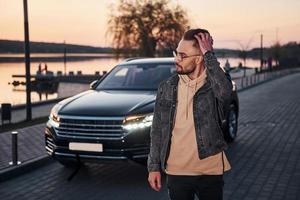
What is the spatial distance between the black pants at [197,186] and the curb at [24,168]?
15.0 ft

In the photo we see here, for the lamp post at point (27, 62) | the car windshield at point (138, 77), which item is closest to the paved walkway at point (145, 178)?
the car windshield at point (138, 77)

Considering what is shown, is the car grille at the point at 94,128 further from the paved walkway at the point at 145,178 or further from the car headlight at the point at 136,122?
the paved walkway at the point at 145,178

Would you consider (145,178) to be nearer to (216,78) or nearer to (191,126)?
(191,126)

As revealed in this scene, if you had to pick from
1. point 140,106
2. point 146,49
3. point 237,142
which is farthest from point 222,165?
point 146,49

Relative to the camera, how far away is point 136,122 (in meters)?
6.54

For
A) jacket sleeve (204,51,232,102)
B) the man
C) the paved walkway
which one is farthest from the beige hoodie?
the paved walkway

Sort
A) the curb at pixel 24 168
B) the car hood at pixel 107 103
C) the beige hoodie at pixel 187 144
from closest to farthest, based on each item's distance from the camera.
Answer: the beige hoodie at pixel 187 144 < the car hood at pixel 107 103 < the curb at pixel 24 168

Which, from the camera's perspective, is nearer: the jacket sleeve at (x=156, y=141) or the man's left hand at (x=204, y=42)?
the man's left hand at (x=204, y=42)

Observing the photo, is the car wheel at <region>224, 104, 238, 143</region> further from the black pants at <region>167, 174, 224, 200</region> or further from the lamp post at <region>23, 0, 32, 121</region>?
the lamp post at <region>23, 0, 32, 121</region>

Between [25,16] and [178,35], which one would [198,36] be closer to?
[25,16]

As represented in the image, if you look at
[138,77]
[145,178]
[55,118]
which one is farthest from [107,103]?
[138,77]

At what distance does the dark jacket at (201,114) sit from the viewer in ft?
10.4

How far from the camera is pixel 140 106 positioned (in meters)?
6.76

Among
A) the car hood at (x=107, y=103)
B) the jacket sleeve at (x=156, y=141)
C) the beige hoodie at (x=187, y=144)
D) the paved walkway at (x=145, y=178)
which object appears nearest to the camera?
the beige hoodie at (x=187, y=144)
